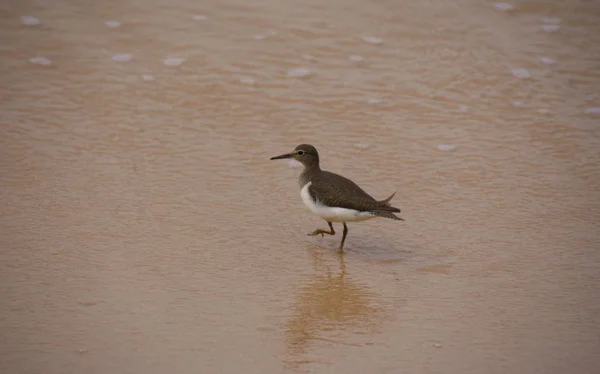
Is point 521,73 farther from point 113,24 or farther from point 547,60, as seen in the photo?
point 113,24

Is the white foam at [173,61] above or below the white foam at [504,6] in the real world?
below

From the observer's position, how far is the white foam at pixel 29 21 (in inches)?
419

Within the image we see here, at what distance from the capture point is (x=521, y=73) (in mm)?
10359

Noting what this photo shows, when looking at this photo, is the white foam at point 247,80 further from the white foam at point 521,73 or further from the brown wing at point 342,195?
the white foam at point 521,73

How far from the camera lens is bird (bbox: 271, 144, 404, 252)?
6988 millimetres

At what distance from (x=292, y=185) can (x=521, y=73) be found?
3.74 meters

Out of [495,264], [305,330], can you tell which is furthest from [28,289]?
[495,264]

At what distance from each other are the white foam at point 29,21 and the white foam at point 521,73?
5.91m

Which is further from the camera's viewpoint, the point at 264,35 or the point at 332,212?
the point at 264,35

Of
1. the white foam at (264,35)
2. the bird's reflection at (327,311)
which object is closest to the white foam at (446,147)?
the bird's reflection at (327,311)

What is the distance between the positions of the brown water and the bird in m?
0.30

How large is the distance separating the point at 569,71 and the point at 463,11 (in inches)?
70.7

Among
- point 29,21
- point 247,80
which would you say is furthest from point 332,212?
point 29,21

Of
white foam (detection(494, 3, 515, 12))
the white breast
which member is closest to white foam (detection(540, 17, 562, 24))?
white foam (detection(494, 3, 515, 12))
